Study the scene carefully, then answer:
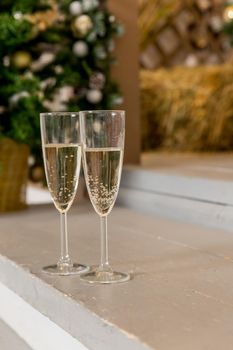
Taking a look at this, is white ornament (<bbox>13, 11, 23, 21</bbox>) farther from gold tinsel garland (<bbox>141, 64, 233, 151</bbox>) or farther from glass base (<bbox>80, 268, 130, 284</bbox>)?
gold tinsel garland (<bbox>141, 64, 233, 151</bbox>)

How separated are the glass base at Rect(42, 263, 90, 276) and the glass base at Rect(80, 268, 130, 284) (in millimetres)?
35

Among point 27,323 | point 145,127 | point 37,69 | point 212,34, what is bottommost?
point 27,323

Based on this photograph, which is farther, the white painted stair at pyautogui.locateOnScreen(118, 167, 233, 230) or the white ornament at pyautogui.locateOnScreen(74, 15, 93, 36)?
the white ornament at pyautogui.locateOnScreen(74, 15, 93, 36)

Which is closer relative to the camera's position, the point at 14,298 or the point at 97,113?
the point at 97,113

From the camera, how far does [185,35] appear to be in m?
3.45

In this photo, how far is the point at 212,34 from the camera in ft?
11.6

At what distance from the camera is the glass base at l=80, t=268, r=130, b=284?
3.44 feet

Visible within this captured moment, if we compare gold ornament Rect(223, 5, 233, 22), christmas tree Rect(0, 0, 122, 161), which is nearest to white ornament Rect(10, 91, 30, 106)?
christmas tree Rect(0, 0, 122, 161)

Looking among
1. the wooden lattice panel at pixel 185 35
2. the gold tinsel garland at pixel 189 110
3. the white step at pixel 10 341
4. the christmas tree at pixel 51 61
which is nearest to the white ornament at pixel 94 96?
the christmas tree at pixel 51 61

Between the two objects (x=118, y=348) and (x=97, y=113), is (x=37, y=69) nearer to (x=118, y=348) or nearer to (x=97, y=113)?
(x=97, y=113)

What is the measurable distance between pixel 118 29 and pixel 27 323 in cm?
105

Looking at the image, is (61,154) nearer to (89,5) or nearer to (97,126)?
(97,126)

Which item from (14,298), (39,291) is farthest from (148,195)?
(39,291)

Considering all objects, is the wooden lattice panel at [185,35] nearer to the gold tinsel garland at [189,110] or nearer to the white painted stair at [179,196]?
the gold tinsel garland at [189,110]
